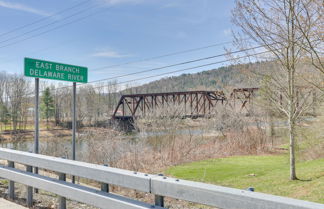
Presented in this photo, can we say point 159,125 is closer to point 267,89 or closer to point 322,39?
point 267,89

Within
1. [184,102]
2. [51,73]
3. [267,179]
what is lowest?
[267,179]

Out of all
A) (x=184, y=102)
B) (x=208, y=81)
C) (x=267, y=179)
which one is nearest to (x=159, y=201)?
(x=267, y=179)

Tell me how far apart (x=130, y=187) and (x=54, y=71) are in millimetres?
4183

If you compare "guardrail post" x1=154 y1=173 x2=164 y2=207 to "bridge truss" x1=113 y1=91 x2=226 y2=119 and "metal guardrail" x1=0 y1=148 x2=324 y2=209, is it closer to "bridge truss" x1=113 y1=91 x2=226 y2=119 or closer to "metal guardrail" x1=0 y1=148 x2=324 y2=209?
"metal guardrail" x1=0 y1=148 x2=324 y2=209

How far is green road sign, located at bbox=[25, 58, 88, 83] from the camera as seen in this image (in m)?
5.66

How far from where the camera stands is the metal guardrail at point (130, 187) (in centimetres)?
203

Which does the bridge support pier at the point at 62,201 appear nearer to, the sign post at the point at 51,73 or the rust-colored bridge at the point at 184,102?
the sign post at the point at 51,73

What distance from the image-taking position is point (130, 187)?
2.87m

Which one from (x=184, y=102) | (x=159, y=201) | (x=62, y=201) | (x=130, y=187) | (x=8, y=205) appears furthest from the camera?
(x=184, y=102)

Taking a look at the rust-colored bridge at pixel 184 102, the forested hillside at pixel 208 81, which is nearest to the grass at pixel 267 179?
the forested hillside at pixel 208 81

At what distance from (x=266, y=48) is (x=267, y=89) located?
1.55 metres

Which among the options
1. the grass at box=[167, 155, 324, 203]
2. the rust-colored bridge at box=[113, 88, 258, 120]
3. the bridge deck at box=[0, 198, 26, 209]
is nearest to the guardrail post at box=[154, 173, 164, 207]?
the bridge deck at box=[0, 198, 26, 209]

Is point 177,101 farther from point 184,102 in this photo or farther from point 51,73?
point 51,73

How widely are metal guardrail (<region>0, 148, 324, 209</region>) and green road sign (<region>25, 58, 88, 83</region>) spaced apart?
6.15 ft
